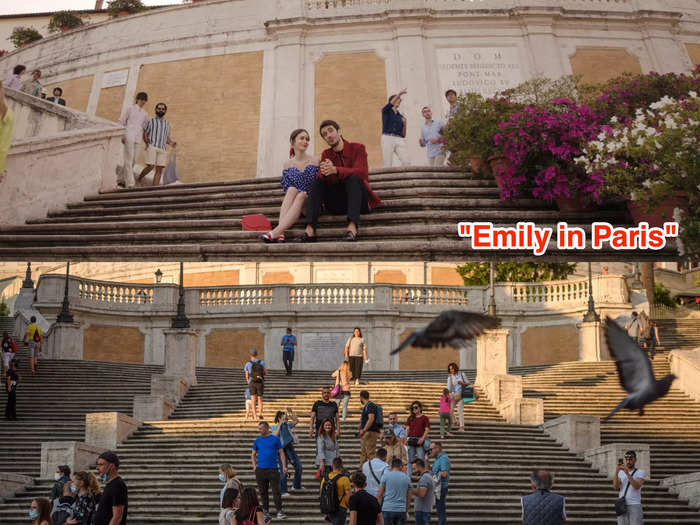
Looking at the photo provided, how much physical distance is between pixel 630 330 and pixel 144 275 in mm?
18149

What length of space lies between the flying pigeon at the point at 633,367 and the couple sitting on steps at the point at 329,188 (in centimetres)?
179

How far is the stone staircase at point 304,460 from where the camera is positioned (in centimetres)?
1411

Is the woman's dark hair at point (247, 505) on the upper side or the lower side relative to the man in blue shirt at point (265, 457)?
lower

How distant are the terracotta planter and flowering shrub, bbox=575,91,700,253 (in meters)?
0.04

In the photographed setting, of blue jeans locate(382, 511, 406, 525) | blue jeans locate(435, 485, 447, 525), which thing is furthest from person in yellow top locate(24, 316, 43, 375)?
blue jeans locate(382, 511, 406, 525)

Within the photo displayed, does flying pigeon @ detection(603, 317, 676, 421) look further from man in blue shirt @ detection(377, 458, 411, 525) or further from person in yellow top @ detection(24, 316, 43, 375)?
person in yellow top @ detection(24, 316, 43, 375)

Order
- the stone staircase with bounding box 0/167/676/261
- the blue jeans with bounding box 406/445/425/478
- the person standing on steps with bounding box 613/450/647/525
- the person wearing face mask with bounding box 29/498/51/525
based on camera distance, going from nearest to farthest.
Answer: the stone staircase with bounding box 0/167/676/261, the person wearing face mask with bounding box 29/498/51/525, the person standing on steps with bounding box 613/450/647/525, the blue jeans with bounding box 406/445/425/478

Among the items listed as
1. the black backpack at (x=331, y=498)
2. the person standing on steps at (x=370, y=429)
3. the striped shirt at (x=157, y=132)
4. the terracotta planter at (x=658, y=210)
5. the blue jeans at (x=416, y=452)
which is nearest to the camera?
the terracotta planter at (x=658, y=210)

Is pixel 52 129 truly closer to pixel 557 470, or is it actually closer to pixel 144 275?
pixel 557 470

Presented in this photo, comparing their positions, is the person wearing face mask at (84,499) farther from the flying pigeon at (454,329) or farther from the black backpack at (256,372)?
the black backpack at (256,372)

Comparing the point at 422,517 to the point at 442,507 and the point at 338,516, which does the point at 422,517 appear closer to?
the point at 442,507


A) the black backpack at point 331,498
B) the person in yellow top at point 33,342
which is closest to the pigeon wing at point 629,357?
the black backpack at point 331,498

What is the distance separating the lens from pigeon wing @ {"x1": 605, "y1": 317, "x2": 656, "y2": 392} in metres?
6.55

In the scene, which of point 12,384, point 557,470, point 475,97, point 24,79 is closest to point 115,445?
point 12,384
